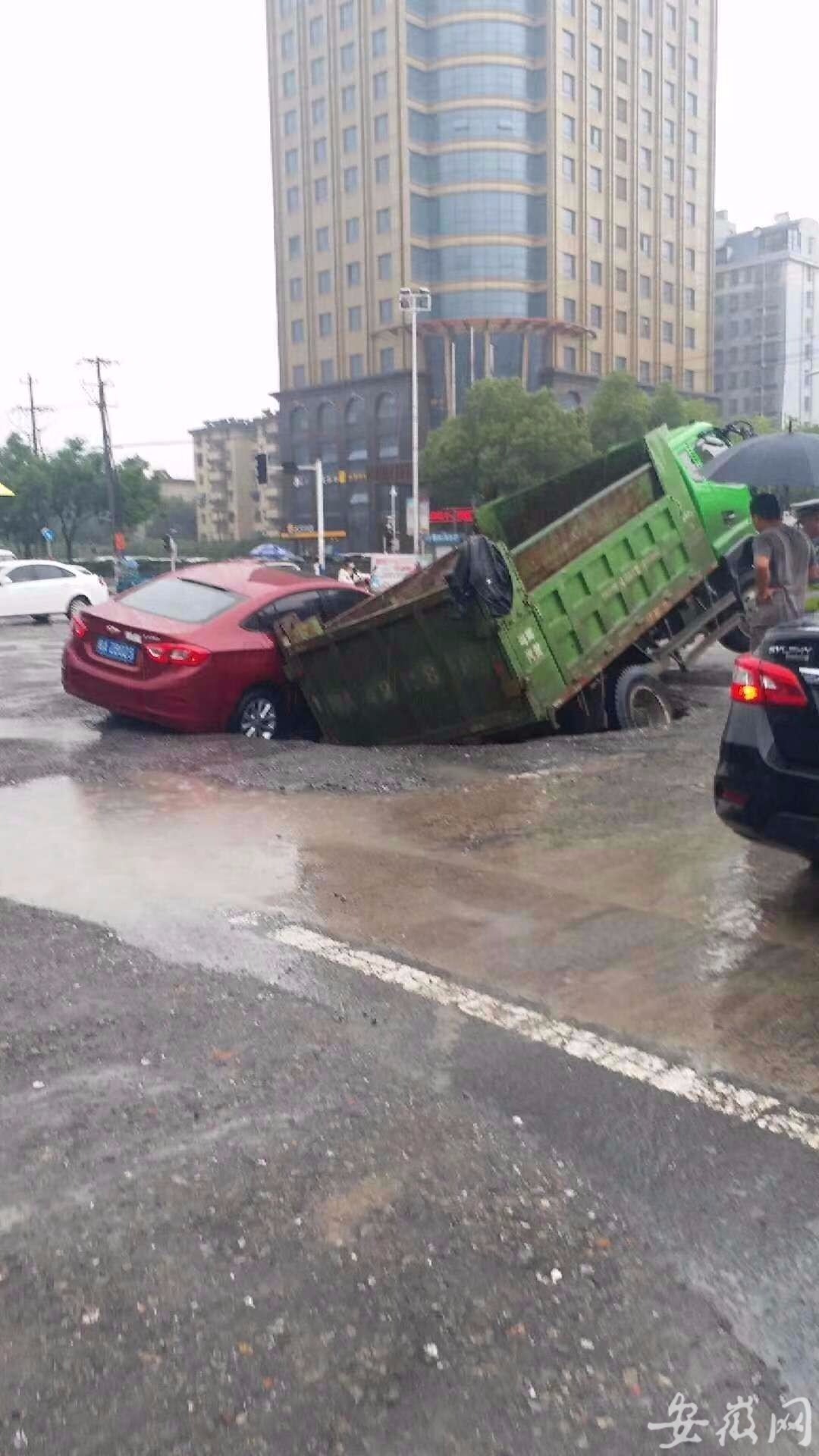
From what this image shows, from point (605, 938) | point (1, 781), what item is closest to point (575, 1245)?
point (605, 938)

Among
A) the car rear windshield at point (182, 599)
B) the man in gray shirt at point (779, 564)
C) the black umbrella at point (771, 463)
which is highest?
the black umbrella at point (771, 463)

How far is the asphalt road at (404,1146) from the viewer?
2.35m

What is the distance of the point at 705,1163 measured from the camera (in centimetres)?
318

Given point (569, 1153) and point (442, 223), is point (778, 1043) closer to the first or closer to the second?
point (569, 1153)

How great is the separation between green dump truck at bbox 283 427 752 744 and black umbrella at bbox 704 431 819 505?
0.21m

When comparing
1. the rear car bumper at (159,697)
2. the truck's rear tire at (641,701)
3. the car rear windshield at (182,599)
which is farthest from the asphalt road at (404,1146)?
the car rear windshield at (182,599)

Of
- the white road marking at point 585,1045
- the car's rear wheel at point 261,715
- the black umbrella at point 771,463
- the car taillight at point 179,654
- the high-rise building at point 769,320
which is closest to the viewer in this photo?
the white road marking at point 585,1045

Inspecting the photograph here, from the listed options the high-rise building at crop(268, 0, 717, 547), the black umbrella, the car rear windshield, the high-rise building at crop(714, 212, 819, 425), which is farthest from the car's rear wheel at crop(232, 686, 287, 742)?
the high-rise building at crop(714, 212, 819, 425)

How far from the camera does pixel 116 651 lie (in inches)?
392

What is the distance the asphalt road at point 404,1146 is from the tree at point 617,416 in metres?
51.7

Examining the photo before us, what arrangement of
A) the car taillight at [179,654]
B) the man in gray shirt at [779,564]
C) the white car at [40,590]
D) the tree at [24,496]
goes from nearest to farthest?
the man in gray shirt at [779,564] → the car taillight at [179,654] → the white car at [40,590] → the tree at [24,496]

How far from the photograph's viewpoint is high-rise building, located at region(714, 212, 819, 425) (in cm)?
11444

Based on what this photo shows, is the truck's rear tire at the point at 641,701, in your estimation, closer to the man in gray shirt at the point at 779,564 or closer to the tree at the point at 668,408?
the man in gray shirt at the point at 779,564

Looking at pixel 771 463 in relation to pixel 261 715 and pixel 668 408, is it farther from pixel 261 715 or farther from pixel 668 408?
pixel 668 408
